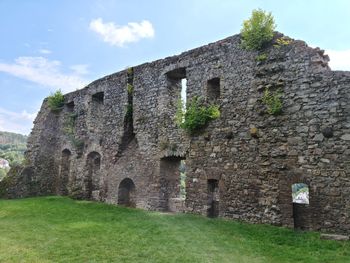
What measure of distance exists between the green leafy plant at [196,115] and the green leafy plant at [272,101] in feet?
5.78

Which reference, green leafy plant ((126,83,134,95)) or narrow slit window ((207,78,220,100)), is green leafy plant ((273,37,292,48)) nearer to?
narrow slit window ((207,78,220,100))

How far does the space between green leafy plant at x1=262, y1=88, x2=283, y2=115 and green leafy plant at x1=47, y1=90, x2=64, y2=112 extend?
13166mm

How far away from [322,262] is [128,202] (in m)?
9.41

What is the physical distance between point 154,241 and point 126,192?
6.97 meters

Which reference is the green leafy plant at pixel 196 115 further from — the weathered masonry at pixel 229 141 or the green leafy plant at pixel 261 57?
the green leafy plant at pixel 261 57

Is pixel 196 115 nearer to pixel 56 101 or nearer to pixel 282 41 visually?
pixel 282 41

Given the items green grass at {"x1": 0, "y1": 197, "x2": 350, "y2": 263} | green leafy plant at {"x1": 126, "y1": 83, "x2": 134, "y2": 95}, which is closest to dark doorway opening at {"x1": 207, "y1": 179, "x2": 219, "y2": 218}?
green grass at {"x1": 0, "y1": 197, "x2": 350, "y2": 263}

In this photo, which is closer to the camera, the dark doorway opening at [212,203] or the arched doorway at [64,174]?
the dark doorway opening at [212,203]

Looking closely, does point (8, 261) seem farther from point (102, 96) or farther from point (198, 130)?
point (102, 96)

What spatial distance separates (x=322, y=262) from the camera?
20.9 feet

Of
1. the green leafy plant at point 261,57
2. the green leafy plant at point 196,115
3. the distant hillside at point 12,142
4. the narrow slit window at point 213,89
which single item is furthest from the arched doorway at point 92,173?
the distant hillside at point 12,142

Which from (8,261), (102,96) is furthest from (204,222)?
(102,96)

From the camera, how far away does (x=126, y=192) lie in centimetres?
1448

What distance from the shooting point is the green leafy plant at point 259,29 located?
32.9 ft
